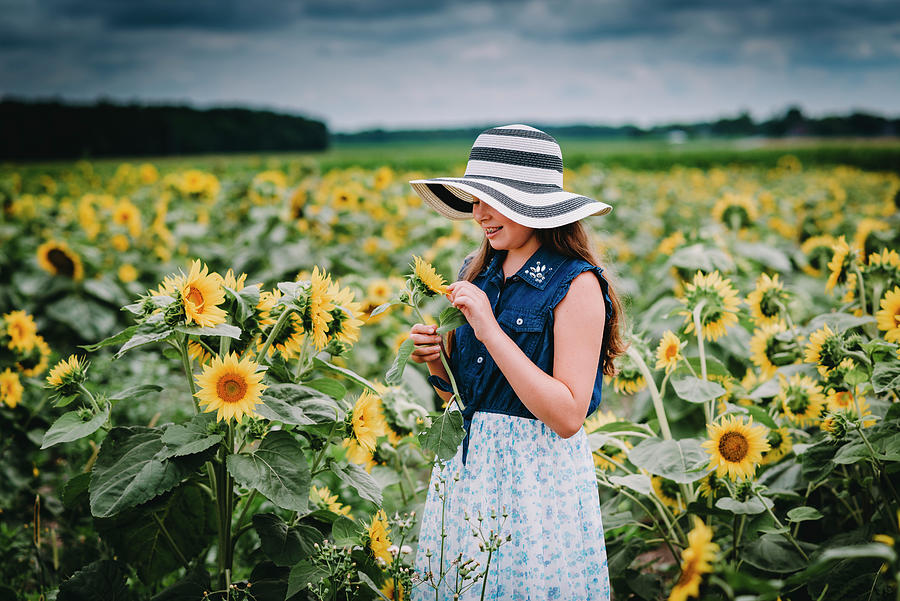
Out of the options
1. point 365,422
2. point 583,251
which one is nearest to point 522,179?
point 583,251

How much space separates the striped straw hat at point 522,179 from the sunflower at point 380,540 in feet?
2.61

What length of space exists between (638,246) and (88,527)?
5.64 m

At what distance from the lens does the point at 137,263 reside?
211 inches

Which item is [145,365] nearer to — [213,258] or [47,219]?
[213,258]

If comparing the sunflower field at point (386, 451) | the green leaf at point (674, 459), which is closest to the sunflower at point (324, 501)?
the sunflower field at point (386, 451)

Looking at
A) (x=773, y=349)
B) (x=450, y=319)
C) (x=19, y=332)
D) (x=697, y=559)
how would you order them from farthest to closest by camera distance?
(x=19, y=332) < (x=773, y=349) < (x=450, y=319) < (x=697, y=559)

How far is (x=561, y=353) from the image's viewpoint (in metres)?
1.51

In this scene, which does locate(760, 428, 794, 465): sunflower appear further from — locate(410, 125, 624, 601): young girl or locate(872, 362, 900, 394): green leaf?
locate(410, 125, 624, 601): young girl

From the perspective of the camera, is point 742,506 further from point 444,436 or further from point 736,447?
point 444,436

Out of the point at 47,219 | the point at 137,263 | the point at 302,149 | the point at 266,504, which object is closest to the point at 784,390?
the point at 266,504

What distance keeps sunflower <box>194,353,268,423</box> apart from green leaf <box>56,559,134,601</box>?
0.64 meters

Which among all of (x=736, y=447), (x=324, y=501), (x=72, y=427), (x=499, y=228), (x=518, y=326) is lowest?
(x=324, y=501)

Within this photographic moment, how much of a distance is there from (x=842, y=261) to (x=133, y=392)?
6.99 feet

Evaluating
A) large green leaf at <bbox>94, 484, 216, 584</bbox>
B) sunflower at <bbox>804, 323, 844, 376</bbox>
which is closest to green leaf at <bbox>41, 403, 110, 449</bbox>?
large green leaf at <bbox>94, 484, 216, 584</bbox>
